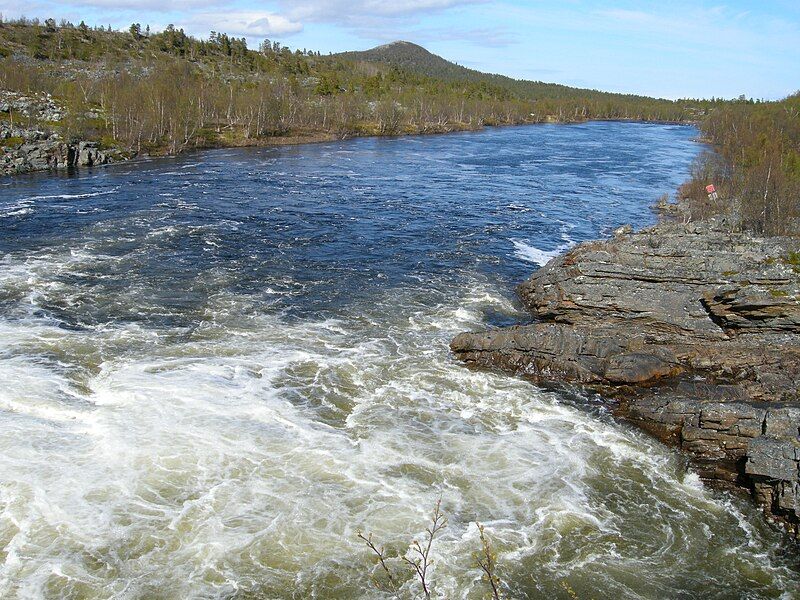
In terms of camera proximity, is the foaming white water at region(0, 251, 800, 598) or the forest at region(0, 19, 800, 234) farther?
the forest at region(0, 19, 800, 234)

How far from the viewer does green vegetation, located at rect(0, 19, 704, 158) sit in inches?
3425

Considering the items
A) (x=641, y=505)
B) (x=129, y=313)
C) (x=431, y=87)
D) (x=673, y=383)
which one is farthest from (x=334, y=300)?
(x=431, y=87)

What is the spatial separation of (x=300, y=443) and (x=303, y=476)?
1.85 metres

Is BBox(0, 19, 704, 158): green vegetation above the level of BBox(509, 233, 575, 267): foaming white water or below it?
above

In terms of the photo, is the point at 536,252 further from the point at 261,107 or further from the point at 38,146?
the point at 261,107

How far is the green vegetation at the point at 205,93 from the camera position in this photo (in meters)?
87.0

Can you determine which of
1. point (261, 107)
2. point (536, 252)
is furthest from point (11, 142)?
point (536, 252)

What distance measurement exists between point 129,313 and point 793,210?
4345cm

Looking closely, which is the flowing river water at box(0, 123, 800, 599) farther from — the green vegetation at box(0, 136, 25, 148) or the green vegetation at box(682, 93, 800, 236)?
the green vegetation at box(0, 136, 25, 148)

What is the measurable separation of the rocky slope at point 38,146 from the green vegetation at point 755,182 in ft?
211

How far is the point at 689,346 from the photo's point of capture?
87.0 feet

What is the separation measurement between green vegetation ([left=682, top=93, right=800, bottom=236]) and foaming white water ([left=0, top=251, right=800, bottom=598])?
28.3 metres

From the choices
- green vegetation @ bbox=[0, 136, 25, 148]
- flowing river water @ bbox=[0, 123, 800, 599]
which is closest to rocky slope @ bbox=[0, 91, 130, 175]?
green vegetation @ bbox=[0, 136, 25, 148]

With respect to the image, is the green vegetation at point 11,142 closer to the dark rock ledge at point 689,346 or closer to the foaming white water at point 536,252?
the foaming white water at point 536,252
